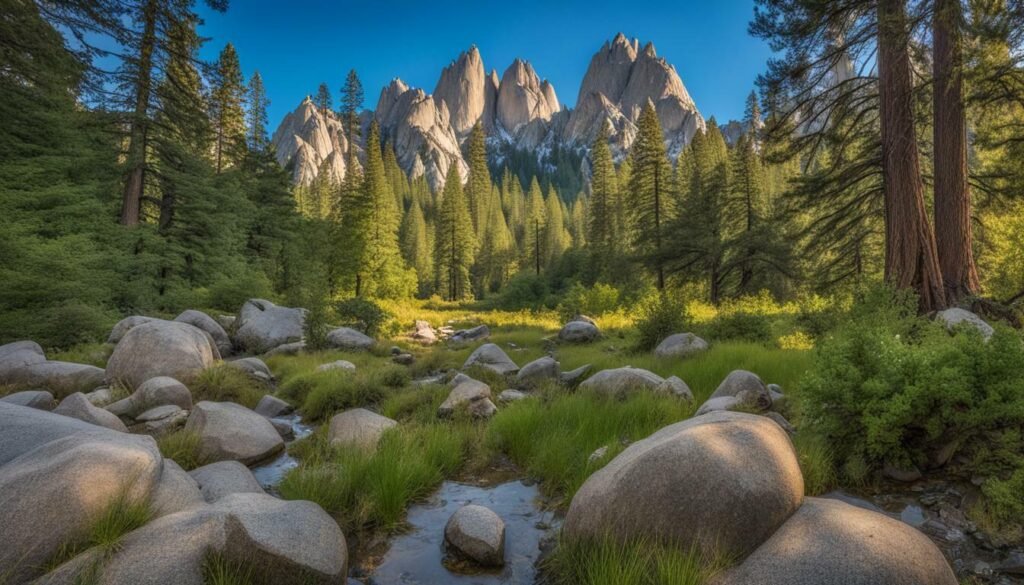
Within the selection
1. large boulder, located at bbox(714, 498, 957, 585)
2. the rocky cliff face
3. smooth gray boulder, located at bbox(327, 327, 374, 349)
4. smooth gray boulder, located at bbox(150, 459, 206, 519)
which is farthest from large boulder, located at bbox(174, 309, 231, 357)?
the rocky cliff face

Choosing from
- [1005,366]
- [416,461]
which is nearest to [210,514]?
[416,461]

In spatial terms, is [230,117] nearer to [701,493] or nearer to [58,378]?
[58,378]

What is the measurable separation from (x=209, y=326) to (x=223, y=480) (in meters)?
10.4

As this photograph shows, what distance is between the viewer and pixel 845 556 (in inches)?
97.7

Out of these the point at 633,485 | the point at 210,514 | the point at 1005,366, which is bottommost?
the point at 210,514

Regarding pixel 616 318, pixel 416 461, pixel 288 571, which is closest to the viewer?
pixel 288 571

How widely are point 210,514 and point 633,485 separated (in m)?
2.77

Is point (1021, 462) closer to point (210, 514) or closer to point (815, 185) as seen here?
point (210, 514)

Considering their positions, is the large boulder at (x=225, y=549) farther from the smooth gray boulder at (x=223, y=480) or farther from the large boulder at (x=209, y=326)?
the large boulder at (x=209, y=326)

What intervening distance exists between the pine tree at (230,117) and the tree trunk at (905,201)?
90.4ft

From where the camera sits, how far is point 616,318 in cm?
1961

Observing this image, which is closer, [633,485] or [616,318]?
[633,485]

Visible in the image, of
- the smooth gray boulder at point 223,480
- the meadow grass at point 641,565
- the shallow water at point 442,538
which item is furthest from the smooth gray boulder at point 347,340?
the meadow grass at point 641,565

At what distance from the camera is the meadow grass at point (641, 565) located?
8.57ft
